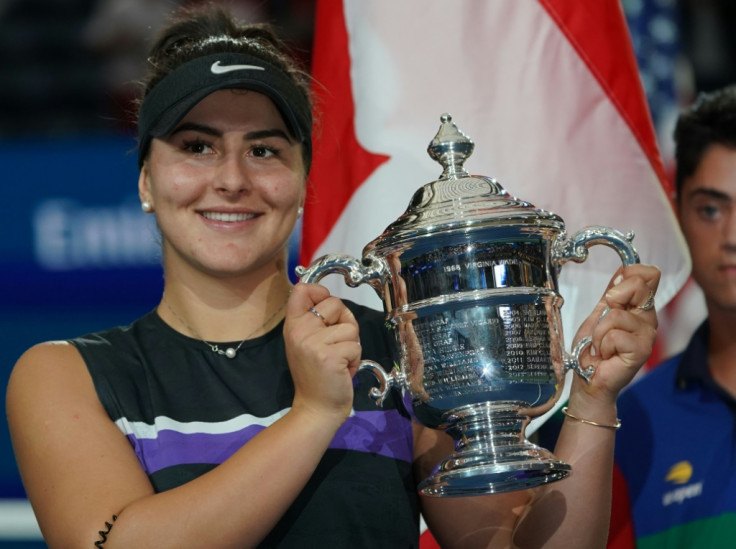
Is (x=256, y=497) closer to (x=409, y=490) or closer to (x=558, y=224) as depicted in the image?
(x=409, y=490)

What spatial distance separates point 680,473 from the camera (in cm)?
195

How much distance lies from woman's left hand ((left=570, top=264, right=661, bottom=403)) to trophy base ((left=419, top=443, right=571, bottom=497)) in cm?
14

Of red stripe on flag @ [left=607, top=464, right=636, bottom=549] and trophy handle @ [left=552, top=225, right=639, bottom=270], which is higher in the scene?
trophy handle @ [left=552, top=225, right=639, bottom=270]

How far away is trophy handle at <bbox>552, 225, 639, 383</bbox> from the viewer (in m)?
1.26

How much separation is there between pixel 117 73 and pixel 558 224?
3.16 metres

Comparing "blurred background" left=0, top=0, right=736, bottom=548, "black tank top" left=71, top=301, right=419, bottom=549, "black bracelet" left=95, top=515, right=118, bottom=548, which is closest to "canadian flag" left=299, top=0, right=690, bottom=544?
"black tank top" left=71, top=301, right=419, bottom=549

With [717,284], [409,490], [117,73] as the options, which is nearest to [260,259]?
[409,490]

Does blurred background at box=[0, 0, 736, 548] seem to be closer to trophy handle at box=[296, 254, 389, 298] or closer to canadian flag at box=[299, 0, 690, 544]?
canadian flag at box=[299, 0, 690, 544]

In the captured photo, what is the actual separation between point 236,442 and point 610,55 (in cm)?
95

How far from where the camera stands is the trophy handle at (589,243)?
1.26 meters

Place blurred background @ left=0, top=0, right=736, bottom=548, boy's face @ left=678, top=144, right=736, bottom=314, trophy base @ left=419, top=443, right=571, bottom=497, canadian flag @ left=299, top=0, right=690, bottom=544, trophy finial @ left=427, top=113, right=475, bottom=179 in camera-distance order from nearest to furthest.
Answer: trophy base @ left=419, top=443, right=571, bottom=497, trophy finial @ left=427, top=113, right=475, bottom=179, canadian flag @ left=299, top=0, right=690, bottom=544, boy's face @ left=678, top=144, right=736, bottom=314, blurred background @ left=0, top=0, right=736, bottom=548

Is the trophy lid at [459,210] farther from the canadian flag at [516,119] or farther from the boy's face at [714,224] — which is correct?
the boy's face at [714,224]

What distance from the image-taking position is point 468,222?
3.97 feet

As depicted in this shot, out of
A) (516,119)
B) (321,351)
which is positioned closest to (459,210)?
(321,351)
